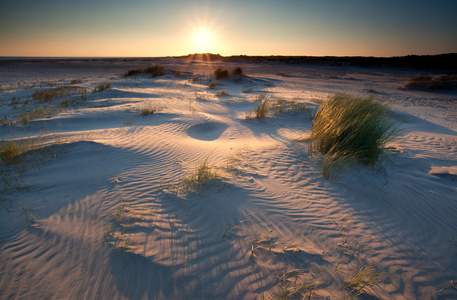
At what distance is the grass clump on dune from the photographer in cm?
377

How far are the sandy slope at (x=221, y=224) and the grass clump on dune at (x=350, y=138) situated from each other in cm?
24

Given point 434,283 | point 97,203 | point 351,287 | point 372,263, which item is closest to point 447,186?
point 434,283

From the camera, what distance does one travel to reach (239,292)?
193 centimetres

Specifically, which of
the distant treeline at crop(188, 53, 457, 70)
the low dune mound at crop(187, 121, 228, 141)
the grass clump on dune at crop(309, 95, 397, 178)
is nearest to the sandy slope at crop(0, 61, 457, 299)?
the grass clump on dune at crop(309, 95, 397, 178)

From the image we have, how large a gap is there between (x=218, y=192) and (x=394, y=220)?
2.50 m

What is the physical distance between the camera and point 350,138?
3.97 meters

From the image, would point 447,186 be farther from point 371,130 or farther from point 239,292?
point 239,292

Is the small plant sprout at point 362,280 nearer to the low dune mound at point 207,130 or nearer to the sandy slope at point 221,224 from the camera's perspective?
the sandy slope at point 221,224

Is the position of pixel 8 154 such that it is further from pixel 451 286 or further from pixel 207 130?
pixel 451 286

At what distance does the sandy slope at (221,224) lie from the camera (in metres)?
1.99

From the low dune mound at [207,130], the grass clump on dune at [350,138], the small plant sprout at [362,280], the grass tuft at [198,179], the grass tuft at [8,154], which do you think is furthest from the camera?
the low dune mound at [207,130]

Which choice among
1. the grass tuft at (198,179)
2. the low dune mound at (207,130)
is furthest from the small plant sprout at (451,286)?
the low dune mound at (207,130)

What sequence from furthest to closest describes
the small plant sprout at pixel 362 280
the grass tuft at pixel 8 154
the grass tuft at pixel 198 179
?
the grass tuft at pixel 8 154, the grass tuft at pixel 198 179, the small plant sprout at pixel 362 280

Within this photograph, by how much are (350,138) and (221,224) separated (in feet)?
9.99
